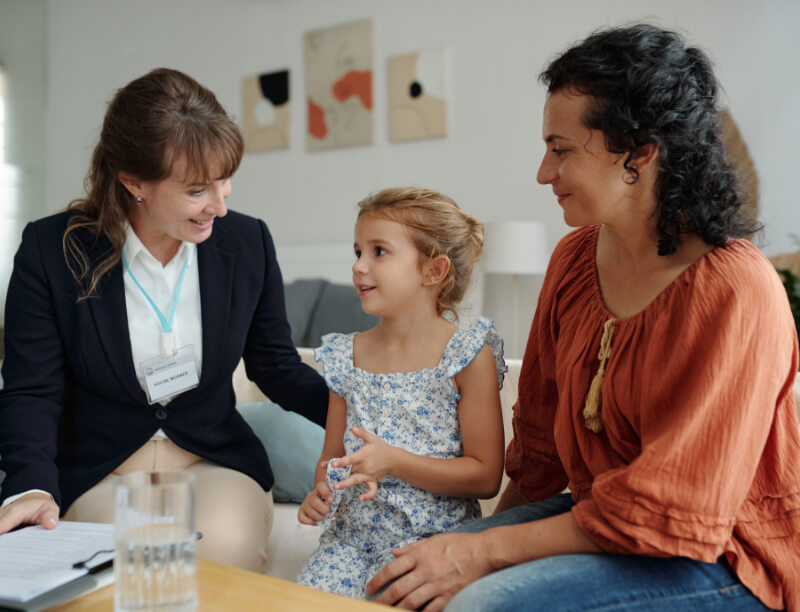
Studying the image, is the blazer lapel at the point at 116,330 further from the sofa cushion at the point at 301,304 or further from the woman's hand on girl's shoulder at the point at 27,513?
the sofa cushion at the point at 301,304

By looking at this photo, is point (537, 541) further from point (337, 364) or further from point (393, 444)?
point (337, 364)

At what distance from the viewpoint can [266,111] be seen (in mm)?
5027

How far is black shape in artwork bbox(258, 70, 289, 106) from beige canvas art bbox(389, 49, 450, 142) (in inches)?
32.1

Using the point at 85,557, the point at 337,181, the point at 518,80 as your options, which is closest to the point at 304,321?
the point at 337,181

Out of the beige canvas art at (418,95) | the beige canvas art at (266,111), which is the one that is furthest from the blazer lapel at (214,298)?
the beige canvas art at (266,111)

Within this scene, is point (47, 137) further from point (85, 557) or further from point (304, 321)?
point (85, 557)

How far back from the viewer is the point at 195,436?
1612 millimetres

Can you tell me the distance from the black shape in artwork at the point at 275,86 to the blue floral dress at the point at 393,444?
12.4ft

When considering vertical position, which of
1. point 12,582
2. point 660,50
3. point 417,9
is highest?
point 417,9

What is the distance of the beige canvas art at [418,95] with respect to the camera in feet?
14.3

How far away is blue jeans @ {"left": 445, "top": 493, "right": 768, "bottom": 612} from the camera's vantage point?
966 mm

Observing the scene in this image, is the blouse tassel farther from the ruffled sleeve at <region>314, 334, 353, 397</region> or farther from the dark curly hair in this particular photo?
the ruffled sleeve at <region>314, 334, 353, 397</region>

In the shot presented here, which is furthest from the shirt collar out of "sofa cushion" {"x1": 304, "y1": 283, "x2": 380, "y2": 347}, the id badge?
"sofa cushion" {"x1": 304, "y1": 283, "x2": 380, "y2": 347}

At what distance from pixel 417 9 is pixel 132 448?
3584 mm
